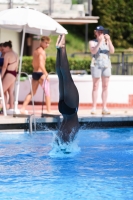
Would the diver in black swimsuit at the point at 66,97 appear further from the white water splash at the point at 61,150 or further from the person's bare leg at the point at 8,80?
the person's bare leg at the point at 8,80

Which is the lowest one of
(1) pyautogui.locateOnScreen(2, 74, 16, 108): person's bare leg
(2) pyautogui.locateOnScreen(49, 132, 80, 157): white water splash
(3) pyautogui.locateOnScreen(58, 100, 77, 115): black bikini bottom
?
(2) pyautogui.locateOnScreen(49, 132, 80, 157): white water splash

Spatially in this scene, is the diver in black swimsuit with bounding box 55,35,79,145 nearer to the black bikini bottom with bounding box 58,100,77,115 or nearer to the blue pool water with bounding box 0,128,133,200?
the black bikini bottom with bounding box 58,100,77,115

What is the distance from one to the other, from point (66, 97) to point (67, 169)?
1.29 metres

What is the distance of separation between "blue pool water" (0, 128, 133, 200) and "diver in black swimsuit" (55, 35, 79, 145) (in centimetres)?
33

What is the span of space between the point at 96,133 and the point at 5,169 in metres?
4.25

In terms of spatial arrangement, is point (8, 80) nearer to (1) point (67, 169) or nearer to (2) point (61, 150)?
(2) point (61, 150)

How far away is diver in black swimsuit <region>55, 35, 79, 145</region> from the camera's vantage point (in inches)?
421

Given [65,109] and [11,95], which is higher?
[65,109]

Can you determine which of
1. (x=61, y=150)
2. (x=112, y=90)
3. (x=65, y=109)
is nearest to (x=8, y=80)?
(x=112, y=90)

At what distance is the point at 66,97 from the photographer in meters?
10.8

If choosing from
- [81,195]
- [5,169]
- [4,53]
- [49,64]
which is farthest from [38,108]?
[81,195]

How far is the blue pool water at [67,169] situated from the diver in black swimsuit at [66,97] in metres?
0.33

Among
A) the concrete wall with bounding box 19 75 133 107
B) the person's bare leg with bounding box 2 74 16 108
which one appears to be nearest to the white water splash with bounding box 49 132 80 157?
the person's bare leg with bounding box 2 74 16 108

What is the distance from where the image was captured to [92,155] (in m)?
11.1
